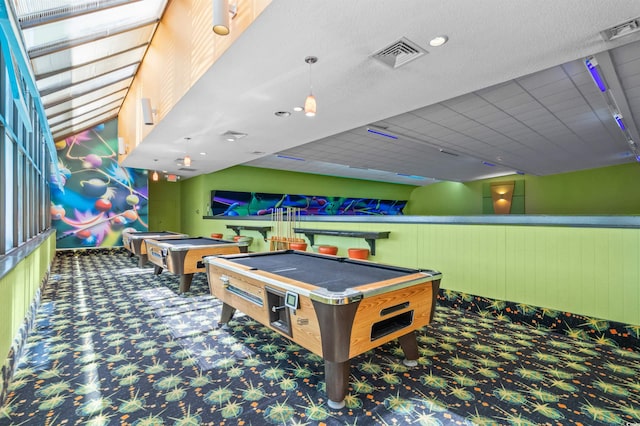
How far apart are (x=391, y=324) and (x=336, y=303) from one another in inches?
26.7

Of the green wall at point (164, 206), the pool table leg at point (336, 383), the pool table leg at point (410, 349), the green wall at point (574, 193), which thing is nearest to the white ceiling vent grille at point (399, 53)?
the pool table leg at point (410, 349)

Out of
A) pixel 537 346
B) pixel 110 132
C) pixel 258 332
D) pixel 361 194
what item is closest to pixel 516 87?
pixel 537 346

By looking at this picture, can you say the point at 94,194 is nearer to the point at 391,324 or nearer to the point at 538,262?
the point at 391,324

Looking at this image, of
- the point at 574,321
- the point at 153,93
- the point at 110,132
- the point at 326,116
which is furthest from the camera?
the point at 110,132

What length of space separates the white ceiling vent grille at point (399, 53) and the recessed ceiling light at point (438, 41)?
0.10 meters

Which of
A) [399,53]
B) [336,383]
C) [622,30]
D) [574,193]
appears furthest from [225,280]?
[574,193]

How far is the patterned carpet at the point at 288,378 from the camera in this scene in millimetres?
1665

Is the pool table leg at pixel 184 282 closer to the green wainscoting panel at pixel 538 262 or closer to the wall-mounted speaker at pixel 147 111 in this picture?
the wall-mounted speaker at pixel 147 111

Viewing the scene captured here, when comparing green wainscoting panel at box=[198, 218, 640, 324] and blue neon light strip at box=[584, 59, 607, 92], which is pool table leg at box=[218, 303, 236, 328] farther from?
blue neon light strip at box=[584, 59, 607, 92]

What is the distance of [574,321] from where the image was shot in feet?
9.02

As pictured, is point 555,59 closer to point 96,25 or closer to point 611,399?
point 611,399

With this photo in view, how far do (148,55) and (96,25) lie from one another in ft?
5.48

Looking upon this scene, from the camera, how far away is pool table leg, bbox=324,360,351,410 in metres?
1.72

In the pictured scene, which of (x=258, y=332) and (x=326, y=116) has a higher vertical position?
(x=326, y=116)
